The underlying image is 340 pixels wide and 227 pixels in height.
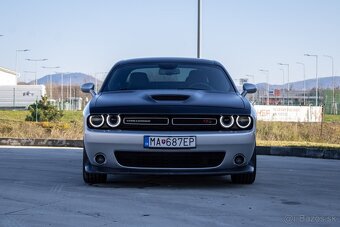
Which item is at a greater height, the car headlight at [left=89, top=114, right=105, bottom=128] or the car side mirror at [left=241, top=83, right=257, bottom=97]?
the car side mirror at [left=241, top=83, right=257, bottom=97]

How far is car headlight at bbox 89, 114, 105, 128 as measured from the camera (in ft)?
20.8

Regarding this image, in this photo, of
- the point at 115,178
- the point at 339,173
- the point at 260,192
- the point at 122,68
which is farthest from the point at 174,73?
the point at 339,173

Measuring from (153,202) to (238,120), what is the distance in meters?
1.43

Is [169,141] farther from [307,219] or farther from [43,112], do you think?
[43,112]

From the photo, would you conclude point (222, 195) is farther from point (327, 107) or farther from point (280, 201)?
point (327, 107)

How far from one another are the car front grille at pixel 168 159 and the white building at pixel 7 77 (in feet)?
316

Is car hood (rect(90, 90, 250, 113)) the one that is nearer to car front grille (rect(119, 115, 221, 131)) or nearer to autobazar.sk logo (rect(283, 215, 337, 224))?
car front grille (rect(119, 115, 221, 131))

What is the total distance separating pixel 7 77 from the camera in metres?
104

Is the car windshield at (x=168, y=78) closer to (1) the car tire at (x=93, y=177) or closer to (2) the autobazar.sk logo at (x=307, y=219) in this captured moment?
(1) the car tire at (x=93, y=177)

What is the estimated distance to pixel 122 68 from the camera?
315 inches

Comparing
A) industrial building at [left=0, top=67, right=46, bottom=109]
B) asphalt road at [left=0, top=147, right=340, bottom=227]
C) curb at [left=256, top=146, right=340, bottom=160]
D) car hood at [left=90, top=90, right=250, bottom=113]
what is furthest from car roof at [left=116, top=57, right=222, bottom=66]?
industrial building at [left=0, top=67, right=46, bottom=109]

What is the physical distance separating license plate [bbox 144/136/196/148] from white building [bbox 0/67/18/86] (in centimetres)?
9654

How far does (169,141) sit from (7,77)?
4002 inches

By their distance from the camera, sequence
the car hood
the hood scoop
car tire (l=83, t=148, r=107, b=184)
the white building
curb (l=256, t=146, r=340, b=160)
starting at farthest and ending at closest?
1. the white building
2. curb (l=256, t=146, r=340, b=160)
3. car tire (l=83, t=148, r=107, b=184)
4. the hood scoop
5. the car hood
